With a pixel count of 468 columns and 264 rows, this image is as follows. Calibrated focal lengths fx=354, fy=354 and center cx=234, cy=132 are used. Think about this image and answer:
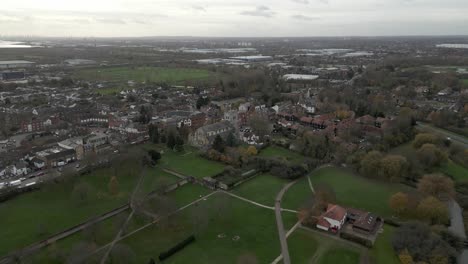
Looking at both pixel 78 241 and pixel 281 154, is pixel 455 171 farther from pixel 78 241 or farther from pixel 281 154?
pixel 78 241

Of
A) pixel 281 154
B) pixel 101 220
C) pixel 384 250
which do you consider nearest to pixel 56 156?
pixel 101 220

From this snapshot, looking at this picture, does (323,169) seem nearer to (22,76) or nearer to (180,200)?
(180,200)

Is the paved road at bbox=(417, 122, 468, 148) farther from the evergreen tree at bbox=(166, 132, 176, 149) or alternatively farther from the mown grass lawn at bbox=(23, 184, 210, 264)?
the mown grass lawn at bbox=(23, 184, 210, 264)

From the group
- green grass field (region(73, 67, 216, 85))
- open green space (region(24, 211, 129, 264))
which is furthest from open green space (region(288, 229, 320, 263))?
green grass field (region(73, 67, 216, 85))

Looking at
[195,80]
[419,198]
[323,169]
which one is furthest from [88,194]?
[195,80]

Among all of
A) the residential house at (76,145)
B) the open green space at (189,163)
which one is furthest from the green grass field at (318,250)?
the residential house at (76,145)

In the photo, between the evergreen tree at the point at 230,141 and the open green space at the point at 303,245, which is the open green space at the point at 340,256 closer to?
the open green space at the point at 303,245
